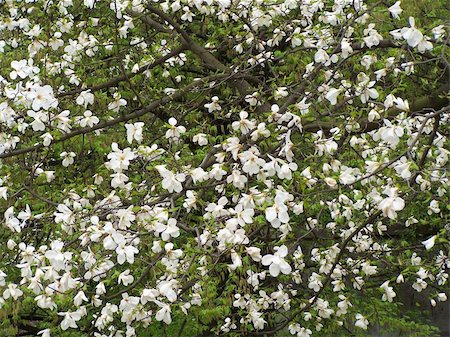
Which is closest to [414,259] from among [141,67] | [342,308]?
[342,308]

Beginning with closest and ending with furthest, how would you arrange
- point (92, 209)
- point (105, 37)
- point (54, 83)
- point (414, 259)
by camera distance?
point (92, 209), point (414, 259), point (54, 83), point (105, 37)

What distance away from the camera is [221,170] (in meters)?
3.59

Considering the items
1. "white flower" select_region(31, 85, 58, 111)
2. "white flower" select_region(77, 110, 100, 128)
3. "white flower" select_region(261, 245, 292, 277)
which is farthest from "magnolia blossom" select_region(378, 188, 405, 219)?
"white flower" select_region(77, 110, 100, 128)

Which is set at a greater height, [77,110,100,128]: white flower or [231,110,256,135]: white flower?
[231,110,256,135]: white flower

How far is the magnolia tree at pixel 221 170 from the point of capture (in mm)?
3545

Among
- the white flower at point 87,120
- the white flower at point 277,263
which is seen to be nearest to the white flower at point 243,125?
the white flower at point 277,263

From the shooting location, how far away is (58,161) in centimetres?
727

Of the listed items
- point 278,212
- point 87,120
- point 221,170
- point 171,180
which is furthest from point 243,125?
point 87,120

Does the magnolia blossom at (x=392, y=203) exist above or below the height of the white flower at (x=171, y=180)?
above

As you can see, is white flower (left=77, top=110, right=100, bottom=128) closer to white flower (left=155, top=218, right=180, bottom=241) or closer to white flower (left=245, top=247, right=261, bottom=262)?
white flower (left=155, top=218, right=180, bottom=241)

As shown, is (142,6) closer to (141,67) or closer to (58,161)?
(141,67)

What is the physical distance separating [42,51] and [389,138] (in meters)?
3.28

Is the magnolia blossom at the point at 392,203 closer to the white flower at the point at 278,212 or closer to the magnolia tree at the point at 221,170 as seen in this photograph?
the magnolia tree at the point at 221,170

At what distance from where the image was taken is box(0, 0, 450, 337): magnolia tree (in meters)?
3.54
